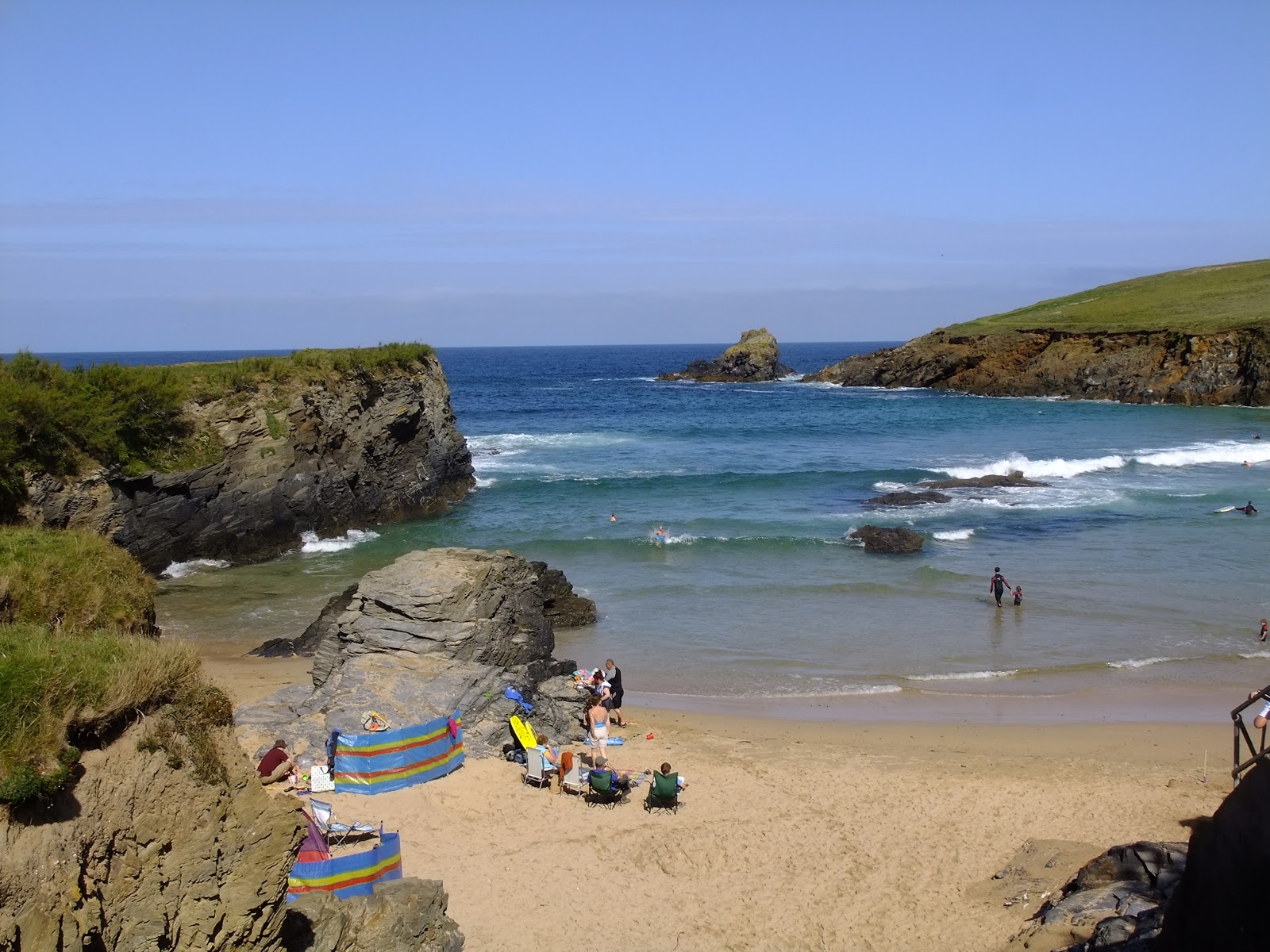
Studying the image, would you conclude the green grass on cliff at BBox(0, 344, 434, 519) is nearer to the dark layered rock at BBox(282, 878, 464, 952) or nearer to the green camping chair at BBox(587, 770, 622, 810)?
the green camping chair at BBox(587, 770, 622, 810)

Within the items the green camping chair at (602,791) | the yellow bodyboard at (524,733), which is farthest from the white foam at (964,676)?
the yellow bodyboard at (524,733)

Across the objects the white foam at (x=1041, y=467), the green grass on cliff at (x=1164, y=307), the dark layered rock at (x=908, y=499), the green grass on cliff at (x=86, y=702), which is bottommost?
the dark layered rock at (x=908, y=499)

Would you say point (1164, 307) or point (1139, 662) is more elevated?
point (1164, 307)

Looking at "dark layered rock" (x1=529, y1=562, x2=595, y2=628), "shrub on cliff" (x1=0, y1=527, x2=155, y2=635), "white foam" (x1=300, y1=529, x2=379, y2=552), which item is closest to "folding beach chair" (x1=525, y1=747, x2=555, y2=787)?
"shrub on cliff" (x1=0, y1=527, x2=155, y2=635)

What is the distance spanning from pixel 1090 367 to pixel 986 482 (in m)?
41.3

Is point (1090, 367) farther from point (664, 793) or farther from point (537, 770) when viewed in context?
point (537, 770)

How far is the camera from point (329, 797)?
12039 mm

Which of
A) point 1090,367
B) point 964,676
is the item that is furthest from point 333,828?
point 1090,367

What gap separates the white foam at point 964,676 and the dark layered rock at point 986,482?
1976 centimetres

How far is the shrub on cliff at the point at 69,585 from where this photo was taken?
28.7 ft

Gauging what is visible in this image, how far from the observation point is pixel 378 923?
24.0 feet

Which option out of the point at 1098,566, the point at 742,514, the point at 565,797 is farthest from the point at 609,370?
the point at 565,797

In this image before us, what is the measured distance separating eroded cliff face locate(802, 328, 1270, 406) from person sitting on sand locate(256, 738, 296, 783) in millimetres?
68538

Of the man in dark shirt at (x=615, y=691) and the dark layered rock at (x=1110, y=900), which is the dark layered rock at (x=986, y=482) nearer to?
the man in dark shirt at (x=615, y=691)
